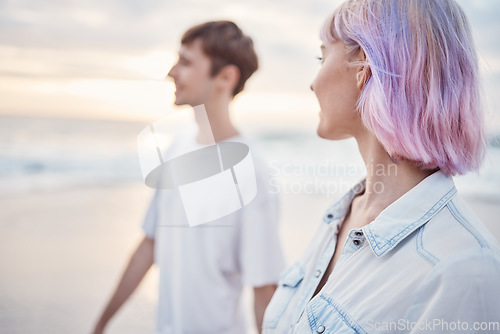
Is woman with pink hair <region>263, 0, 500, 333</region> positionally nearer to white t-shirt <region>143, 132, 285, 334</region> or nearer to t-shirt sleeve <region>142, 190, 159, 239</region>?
white t-shirt <region>143, 132, 285, 334</region>

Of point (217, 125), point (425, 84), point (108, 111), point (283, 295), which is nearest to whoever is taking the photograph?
point (425, 84)

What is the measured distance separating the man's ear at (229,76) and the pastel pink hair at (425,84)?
1.08 meters

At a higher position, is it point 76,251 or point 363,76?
point 363,76

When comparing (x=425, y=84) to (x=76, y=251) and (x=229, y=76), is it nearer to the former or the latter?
(x=229, y=76)

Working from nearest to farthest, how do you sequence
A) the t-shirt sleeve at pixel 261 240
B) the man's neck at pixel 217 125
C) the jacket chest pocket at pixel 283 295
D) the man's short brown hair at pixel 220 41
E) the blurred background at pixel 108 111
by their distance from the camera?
the jacket chest pocket at pixel 283 295 < the t-shirt sleeve at pixel 261 240 < the man's neck at pixel 217 125 < the man's short brown hair at pixel 220 41 < the blurred background at pixel 108 111

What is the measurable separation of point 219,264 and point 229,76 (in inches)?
32.2

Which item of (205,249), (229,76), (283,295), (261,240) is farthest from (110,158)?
(283,295)

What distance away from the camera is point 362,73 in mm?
1096

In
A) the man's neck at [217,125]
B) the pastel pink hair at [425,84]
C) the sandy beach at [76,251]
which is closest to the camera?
the pastel pink hair at [425,84]

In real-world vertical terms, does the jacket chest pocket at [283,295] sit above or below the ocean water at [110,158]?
above

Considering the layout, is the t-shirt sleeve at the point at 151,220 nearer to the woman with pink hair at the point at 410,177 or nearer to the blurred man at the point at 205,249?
the blurred man at the point at 205,249

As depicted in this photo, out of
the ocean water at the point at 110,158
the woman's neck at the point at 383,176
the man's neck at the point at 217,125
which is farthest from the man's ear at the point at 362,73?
the ocean water at the point at 110,158

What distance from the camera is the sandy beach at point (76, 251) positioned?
3.16 m

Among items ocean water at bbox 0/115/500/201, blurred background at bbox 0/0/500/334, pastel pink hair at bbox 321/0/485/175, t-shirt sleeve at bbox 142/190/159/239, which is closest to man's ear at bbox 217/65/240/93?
blurred background at bbox 0/0/500/334
